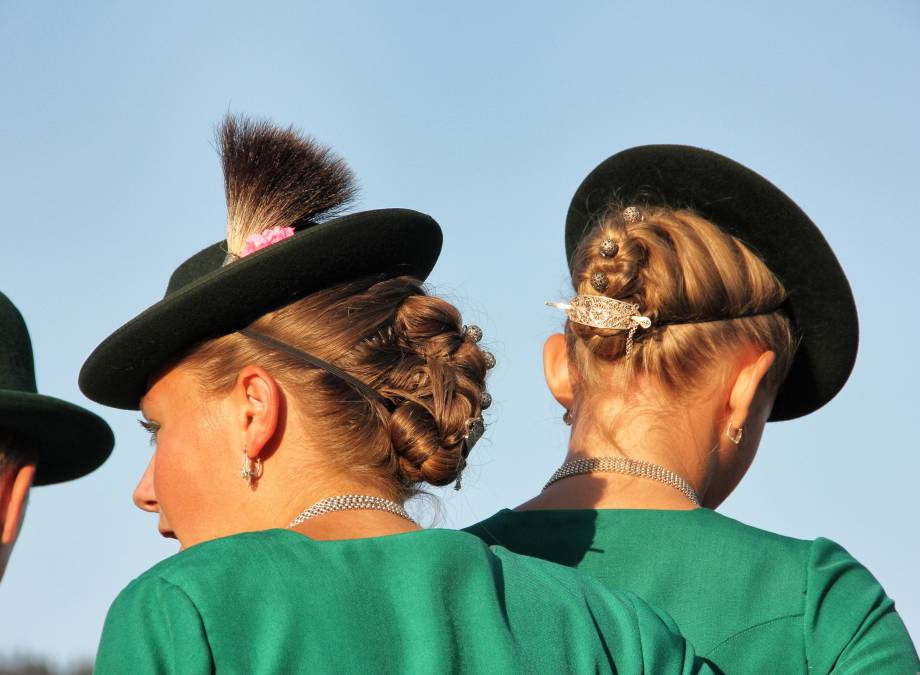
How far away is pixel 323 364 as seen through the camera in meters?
2.79

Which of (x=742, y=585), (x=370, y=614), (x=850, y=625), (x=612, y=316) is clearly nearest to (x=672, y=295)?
(x=612, y=316)

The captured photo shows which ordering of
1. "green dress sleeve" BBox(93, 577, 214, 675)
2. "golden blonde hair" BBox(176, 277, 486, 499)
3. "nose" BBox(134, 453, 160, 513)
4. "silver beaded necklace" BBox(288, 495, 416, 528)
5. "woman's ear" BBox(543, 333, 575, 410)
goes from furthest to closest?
"woman's ear" BBox(543, 333, 575, 410)
"nose" BBox(134, 453, 160, 513)
"golden blonde hair" BBox(176, 277, 486, 499)
"silver beaded necklace" BBox(288, 495, 416, 528)
"green dress sleeve" BBox(93, 577, 214, 675)

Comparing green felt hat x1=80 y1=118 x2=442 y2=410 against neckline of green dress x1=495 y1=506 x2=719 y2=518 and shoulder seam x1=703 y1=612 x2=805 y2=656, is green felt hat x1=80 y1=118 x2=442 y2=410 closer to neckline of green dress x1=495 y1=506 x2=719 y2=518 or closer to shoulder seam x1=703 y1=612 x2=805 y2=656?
neckline of green dress x1=495 y1=506 x2=719 y2=518

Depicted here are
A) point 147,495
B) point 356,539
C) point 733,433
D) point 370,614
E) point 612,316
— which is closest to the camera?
point 370,614

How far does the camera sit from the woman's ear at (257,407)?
2.73 meters

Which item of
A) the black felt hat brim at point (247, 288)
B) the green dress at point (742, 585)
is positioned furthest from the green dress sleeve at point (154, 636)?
the green dress at point (742, 585)

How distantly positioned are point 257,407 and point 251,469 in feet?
0.39

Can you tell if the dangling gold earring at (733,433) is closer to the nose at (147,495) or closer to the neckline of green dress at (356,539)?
the neckline of green dress at (356,539)

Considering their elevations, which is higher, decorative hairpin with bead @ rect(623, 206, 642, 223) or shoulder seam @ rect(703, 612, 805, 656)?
decorative hairpin with bead @ rect(623, 206, 642, 223)

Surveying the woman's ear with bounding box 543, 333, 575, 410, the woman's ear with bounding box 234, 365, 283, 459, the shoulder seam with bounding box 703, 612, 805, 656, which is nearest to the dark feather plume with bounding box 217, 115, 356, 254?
the woman's ear with bounding box 234, 365, 283, 459

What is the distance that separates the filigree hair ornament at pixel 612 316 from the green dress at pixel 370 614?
2.86 ft

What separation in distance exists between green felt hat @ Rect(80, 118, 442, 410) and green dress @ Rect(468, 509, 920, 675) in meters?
0.73

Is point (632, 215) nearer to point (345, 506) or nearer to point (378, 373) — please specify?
point (378, 373)

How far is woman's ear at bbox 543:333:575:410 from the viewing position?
378 centimetres
